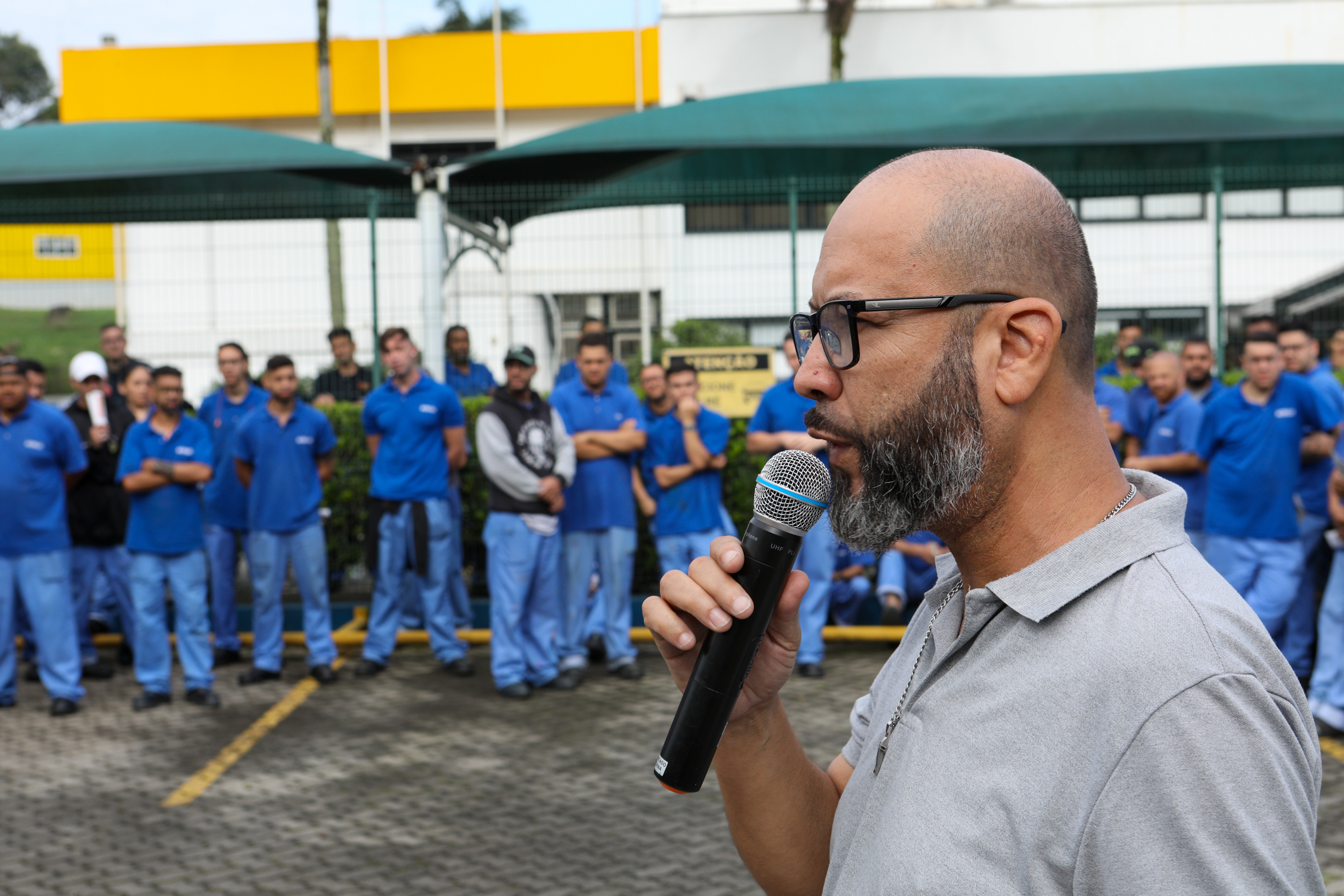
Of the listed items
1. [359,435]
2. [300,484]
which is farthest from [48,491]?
[359,435]

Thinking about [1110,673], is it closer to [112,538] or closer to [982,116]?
[112,538]

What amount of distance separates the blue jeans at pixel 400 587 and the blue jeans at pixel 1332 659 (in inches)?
214

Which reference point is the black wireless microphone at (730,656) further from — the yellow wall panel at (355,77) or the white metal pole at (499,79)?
the yellow wall panel at (355,77)

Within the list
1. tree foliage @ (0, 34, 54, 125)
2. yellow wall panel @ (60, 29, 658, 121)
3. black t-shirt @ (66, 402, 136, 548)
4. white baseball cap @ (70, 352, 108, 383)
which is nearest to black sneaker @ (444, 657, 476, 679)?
black t-shirt @ (66, 402, 136, 548)

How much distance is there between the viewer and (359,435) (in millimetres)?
9438

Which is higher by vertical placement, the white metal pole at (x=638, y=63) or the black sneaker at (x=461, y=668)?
the white metal pole at (x=638, y=63)

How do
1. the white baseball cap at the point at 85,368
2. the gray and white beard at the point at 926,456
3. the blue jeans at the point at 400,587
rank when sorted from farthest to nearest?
the white baseball cap at the point at 85,368 < the blue jeans at the point at 400,587 < the gray and white beard at the point at 926,456

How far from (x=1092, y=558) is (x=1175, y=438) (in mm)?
7322

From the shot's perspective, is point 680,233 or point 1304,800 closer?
point 1304,800

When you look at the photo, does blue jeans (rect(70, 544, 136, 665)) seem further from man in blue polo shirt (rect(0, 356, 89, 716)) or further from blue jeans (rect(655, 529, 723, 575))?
blue jeans (rect(655, 529, 723, 575))

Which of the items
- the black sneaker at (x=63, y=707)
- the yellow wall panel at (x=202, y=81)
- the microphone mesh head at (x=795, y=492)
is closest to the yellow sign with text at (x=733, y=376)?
the black sneaker at (x=63, y=707)

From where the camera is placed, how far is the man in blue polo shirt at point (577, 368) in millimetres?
9297

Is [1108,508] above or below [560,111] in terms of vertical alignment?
below

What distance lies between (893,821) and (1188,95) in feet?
33.5
